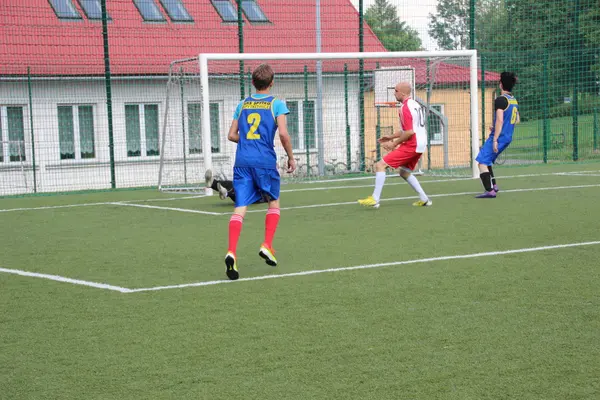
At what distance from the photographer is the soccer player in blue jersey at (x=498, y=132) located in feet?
44.3

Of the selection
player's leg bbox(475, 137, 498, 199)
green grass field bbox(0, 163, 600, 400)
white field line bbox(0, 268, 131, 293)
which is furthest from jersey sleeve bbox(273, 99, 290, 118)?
player's leg bbox(475, 137, 498, 199)

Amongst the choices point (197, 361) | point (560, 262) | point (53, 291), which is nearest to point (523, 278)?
point (560, 262)

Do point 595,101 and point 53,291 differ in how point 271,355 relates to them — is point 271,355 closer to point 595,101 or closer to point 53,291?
point 53,291

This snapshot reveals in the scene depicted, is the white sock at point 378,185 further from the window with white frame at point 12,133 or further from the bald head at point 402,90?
the window with white frame at point 12,133

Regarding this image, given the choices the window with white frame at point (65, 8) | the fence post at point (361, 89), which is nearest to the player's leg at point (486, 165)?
the fence post at point (361, 89)

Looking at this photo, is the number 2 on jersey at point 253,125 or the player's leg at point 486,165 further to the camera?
the player's leg at point 486,165

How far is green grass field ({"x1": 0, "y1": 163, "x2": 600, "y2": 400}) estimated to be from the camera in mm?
4504

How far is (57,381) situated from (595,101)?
22.4m

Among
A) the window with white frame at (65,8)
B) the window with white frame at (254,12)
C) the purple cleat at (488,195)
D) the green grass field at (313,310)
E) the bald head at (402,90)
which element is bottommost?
the green grass field at (313,310)

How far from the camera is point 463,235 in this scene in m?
9.55

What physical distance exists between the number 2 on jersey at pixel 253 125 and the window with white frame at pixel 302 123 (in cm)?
1130

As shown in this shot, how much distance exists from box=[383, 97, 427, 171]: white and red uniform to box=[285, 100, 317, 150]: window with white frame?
20.9 feet

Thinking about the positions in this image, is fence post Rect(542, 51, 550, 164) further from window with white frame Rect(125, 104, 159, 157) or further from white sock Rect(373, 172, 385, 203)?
white sock Rect(373, 172, 385, 203)

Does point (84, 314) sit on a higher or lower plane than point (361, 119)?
lower
